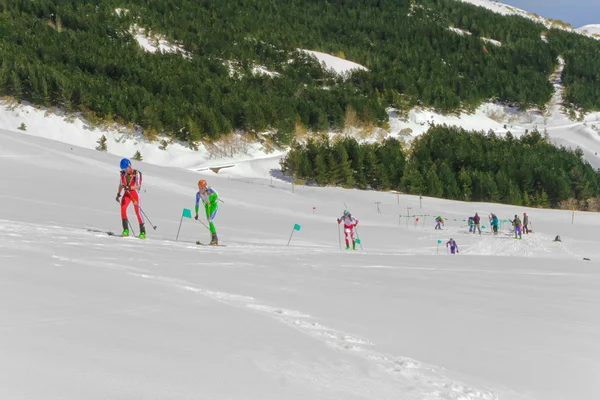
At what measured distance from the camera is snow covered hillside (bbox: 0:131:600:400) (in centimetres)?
312

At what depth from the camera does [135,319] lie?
4164mm

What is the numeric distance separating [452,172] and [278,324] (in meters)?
39.7

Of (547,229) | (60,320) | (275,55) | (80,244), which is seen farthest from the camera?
(275,55)

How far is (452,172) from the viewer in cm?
4238

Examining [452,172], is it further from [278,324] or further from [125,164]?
→ [278,324]

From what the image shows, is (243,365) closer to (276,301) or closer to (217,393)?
(217,393)

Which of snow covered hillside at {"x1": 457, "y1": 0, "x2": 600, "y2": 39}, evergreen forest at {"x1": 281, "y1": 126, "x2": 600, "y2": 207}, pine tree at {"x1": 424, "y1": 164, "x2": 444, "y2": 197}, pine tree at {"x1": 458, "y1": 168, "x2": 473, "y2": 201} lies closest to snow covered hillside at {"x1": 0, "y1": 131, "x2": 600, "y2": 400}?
pine tree at {"x1": 424, "y1": 164, "x2": 444, "y2": 197}

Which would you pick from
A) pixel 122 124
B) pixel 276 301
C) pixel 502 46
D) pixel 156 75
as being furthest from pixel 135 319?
pixel 502 46

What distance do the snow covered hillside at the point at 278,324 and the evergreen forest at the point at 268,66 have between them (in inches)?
1278

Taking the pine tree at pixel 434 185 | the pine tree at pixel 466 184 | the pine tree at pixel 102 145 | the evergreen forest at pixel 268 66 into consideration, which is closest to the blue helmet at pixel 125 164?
the evergreen forest at pixel 268 66

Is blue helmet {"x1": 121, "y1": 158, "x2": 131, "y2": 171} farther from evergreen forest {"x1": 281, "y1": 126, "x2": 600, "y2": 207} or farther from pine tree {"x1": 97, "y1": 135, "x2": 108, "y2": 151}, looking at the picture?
pine tree {"x1": 97, "y1": 135, "x2": 108, "y2": 151}

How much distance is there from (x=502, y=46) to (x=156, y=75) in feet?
231

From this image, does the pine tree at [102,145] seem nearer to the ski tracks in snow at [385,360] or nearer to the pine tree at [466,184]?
the pine tree at [466,184]

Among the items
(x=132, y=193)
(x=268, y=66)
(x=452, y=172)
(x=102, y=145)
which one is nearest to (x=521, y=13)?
(x=268, y=66)
